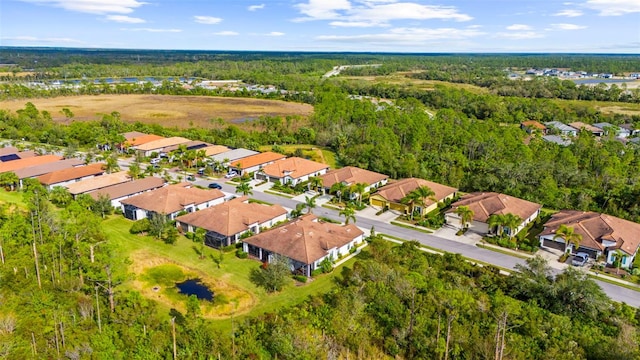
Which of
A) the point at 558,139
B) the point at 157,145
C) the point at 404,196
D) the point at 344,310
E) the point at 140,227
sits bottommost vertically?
the point at 140,227

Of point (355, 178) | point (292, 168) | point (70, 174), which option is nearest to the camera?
point (70, 174)

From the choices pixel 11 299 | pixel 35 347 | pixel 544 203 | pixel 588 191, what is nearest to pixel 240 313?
pixel 35 347

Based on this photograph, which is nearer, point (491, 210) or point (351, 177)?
point (491, 210)

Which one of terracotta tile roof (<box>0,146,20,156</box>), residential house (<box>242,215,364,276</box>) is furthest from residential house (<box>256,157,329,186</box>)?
terracotta tile roof (<box>0,146,20,156</box>)

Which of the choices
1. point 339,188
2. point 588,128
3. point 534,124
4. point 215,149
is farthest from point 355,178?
point 588,128

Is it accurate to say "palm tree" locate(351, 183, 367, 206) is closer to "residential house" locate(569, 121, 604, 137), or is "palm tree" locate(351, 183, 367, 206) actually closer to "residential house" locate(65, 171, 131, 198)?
"residential house" locate(65, 171, 131, 198)

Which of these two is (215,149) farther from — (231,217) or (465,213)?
(465,213)
